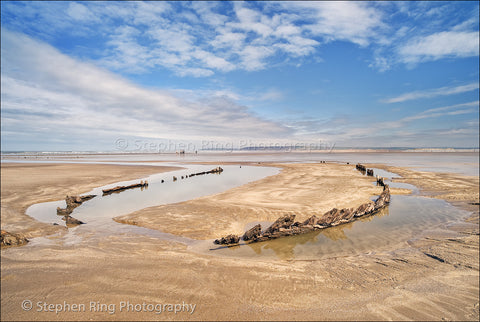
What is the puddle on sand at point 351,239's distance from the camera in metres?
8.55

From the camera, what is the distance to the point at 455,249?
27.0 feet

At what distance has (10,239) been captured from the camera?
29.5 feet

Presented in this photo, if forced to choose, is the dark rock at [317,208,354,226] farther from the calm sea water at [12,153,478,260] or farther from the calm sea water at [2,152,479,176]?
the calm sea water at [2,152,479,176]

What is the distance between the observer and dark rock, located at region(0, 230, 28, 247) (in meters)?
8.86

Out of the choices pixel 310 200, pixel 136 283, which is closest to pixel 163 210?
pixel 136 283

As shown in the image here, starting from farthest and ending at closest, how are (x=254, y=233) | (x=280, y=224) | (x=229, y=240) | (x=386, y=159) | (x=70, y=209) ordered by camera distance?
1. (x=386, y=159)
2. (x=70, y=209)
3. (x=280, y=224)
4. (x=254, y=233)
5. (x=229, y=240)

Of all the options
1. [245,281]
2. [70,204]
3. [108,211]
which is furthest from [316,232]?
[70,204]

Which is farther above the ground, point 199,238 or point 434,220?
point 434,220

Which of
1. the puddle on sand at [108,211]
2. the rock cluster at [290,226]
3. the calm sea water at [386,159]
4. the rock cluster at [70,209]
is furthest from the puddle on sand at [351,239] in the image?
the calm sea water at [386,159]

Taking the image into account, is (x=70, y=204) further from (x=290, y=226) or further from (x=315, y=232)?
(x=315, y=232)

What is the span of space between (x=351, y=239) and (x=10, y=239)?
49.1ft

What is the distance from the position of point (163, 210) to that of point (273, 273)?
33.3 ft

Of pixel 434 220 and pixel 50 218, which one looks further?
pixel 50 218

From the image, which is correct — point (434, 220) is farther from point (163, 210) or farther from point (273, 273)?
point (163, 210)
